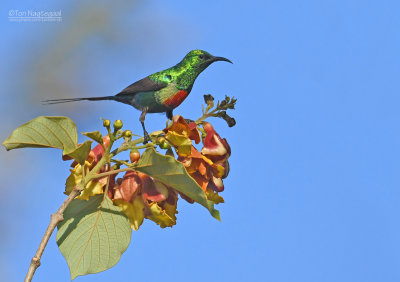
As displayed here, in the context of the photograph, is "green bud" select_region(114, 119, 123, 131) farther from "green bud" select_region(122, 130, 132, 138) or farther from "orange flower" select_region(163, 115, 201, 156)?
"orange flower" select_region(163, 115, 201, 156)

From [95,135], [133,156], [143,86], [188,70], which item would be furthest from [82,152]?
[188,70]

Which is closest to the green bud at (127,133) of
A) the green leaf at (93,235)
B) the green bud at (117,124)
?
the green bud at (117,124)

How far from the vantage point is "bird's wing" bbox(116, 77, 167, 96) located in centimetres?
312

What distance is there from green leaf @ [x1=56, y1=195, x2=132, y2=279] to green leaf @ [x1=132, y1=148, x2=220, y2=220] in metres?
0.26

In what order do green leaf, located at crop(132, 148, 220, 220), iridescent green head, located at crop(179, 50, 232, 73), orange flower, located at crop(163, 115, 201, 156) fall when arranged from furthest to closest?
iridescent green head, located at crop(179, 50, 232, 73), orange flower, located at crop(163, 115, 201, 156), green leaf, located at crop(132, 148, 220, 220)

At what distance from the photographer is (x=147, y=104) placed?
10.4 ft

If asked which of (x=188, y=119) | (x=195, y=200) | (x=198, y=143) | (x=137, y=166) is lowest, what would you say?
(x=195, y=200)

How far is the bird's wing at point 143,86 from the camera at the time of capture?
10.2 ft

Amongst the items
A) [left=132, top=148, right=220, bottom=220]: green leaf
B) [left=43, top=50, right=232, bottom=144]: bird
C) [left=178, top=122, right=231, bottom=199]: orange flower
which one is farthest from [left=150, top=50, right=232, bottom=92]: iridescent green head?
[left=132, top=148, right=220, bottom=220]: green leaf

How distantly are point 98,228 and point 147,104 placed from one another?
1.17 metres

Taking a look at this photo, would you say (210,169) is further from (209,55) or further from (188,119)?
(209,55)

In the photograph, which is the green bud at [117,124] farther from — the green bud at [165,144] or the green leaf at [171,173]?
the green bud at [165,144]

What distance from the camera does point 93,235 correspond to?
213 centimetres

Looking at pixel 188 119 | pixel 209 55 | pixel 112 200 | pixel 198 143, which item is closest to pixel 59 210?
pixel 112 200
